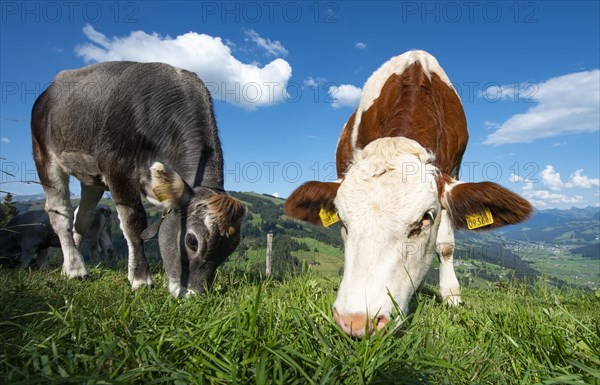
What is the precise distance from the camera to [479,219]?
3680mm

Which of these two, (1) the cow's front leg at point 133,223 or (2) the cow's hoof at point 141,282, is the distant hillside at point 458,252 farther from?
(2) the cow's hoof at point 141,282

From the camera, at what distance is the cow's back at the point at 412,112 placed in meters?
4.57

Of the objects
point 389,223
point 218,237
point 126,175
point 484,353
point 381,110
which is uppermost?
point 381,110

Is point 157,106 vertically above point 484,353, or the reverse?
point 157,106

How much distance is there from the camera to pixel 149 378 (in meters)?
1.72

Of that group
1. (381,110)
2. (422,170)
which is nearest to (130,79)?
(381,110)

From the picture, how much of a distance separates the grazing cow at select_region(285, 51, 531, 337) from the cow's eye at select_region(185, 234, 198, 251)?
164 centimetres

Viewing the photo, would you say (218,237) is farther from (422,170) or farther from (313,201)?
(422,170)

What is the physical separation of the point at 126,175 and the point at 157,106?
A: 1.27 metres

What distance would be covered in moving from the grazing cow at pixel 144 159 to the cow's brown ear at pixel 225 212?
14 mm

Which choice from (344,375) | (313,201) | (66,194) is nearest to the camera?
(344,375)

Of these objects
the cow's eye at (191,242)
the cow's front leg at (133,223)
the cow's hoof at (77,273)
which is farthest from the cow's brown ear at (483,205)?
the cow's hoof at (77,273)

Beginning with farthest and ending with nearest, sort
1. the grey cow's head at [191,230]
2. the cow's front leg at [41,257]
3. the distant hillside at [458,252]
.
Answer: the cow's front leg at [41,257] < the distant hillside at [458,252] < the grey cow's head at [191,230]

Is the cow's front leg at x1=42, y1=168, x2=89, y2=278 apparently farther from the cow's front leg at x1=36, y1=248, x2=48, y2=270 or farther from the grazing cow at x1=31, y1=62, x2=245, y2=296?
the cow's front leg at x1=36, y1=248, x2=48, y2=270
